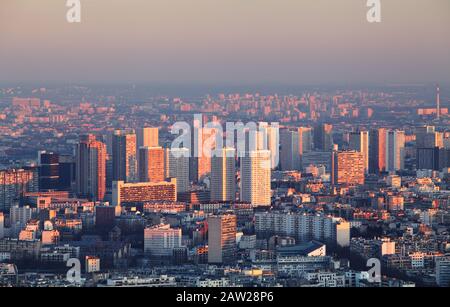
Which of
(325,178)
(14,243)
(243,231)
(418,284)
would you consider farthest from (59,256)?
(325,178)

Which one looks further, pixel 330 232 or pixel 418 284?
pixel 330 232

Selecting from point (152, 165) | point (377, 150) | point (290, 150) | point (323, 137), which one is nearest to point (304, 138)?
point (290, 150)

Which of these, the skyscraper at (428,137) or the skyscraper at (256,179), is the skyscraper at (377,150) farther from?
the skyscraper at (256,179)

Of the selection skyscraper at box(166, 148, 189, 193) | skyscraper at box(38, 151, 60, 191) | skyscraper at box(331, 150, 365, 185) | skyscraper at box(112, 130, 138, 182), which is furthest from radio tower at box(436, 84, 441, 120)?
skyscraper at box(38, 151, 60, 191)

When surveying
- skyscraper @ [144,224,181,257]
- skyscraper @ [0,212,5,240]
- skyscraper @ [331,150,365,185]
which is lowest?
skyscraper @ [144,224,181,257]

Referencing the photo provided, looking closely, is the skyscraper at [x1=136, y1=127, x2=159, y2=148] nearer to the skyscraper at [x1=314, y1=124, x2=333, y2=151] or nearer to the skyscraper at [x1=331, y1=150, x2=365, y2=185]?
the skyscraper at [x1=314, y1=124, x2=333, y2=151]
